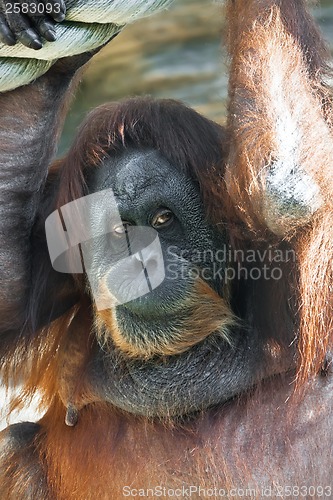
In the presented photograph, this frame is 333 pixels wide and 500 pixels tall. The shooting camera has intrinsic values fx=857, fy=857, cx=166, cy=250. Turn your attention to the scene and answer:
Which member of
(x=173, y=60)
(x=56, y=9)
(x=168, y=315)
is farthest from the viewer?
(x=173, y=60)

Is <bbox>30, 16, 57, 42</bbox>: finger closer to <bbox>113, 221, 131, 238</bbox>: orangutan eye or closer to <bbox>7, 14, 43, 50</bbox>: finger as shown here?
<bbox>7, 14, 43, 50</bbox>: finger

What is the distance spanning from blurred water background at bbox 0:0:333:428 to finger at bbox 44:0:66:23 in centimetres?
406

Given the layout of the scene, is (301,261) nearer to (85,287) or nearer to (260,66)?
(260,66)

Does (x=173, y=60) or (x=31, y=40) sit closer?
(x=31, y=40)

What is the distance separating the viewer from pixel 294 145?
8.27ft

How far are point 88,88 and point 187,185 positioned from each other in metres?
4.43

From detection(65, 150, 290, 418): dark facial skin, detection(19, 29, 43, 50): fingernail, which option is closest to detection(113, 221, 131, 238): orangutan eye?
detection(65, 150, 290, 418): dark facial skin

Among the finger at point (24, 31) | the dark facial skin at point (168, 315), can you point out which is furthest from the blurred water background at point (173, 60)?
the finger at point (24, 31)

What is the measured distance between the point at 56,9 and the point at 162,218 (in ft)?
2.78

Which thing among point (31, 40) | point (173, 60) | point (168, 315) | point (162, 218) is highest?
point (31, 40)

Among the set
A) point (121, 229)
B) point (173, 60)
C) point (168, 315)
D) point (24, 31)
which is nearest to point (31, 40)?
point (24, 31)

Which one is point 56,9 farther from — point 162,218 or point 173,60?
point 173,60

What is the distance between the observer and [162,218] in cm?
294

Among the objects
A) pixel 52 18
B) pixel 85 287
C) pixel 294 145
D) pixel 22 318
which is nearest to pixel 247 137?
pixel 294 145
